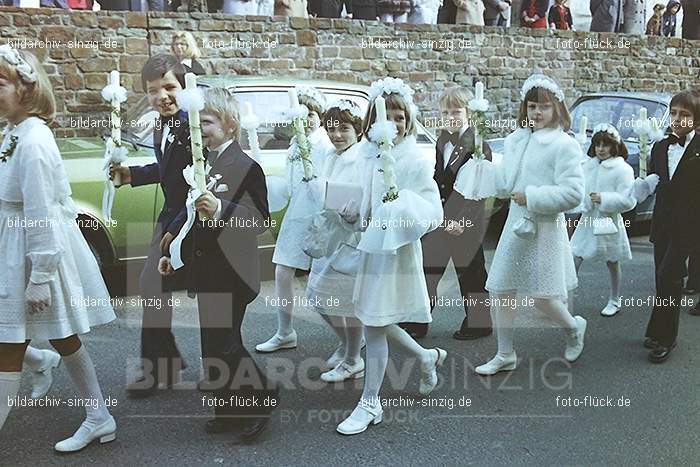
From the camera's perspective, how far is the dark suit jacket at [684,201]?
5.11 metres

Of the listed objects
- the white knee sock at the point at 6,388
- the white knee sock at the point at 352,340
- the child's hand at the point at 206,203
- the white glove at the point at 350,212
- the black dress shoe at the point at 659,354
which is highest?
the child's hand at the point at 206,203

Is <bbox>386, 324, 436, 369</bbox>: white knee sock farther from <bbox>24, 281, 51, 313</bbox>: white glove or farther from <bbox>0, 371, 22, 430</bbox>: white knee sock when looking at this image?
<bbox>0, 371, 22, 430</bbox>: white knee sock

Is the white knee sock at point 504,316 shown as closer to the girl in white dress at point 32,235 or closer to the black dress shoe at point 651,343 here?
the black dress shoe at point 651,343

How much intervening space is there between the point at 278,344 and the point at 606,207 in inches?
107

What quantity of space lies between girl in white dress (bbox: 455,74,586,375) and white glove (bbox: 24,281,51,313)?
8.52ft

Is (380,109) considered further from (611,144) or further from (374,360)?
(611,144)

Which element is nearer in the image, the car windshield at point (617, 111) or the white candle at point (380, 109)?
the white candle at point (380, 109)

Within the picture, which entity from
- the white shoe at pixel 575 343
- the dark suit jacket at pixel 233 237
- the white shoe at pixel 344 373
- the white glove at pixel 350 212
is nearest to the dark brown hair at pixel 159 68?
the dark suit jacket at pixel 233 237

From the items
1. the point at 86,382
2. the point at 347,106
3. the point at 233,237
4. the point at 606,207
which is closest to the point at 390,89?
the point at 347,106

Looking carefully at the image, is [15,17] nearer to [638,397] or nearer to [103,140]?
[103,140]

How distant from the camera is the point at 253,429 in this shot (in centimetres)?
397

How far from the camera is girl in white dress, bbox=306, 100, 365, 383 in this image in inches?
→ 169

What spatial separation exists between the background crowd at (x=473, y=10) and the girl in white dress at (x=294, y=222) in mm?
6174

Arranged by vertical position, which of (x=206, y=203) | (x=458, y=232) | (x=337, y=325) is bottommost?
(x=337, y=325)
